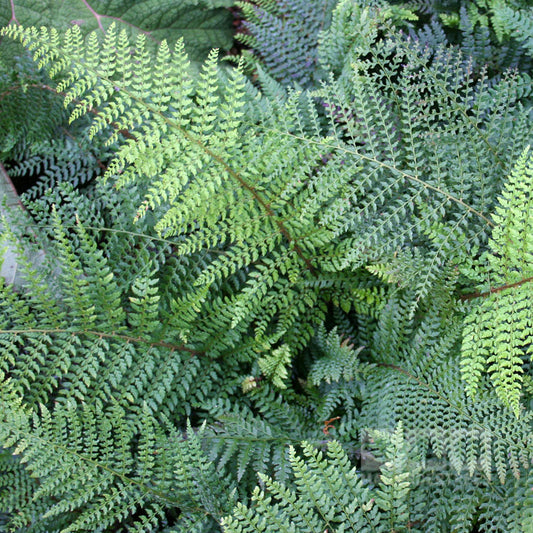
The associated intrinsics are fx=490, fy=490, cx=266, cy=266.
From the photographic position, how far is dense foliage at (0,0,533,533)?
1853 mm

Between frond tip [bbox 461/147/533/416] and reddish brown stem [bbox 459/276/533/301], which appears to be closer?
frond tip [bbox 461/147/533/416]

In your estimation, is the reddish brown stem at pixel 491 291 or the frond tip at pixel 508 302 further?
the reddish brown stem at pixel 491 291

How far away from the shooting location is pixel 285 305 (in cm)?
240

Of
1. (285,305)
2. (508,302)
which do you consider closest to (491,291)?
(508,302)

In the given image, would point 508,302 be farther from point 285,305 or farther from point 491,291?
point 285,305

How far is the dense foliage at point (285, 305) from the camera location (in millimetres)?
1853

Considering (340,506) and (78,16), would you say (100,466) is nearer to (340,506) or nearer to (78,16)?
(340,506)

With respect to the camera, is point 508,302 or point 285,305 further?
point 285,305

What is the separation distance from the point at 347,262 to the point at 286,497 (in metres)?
0.98

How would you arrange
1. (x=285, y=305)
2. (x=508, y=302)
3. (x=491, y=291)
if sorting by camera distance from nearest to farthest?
1. (x=508, y=302)
2. (x=491, y=291)
3. (x=285, y=305)

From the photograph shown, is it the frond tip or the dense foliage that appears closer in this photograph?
the frond tip

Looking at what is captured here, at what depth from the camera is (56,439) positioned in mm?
1919

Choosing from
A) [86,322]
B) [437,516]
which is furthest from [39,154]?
[437,516]

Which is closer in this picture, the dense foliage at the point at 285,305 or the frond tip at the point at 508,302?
the frond tip at the point at 508,302
